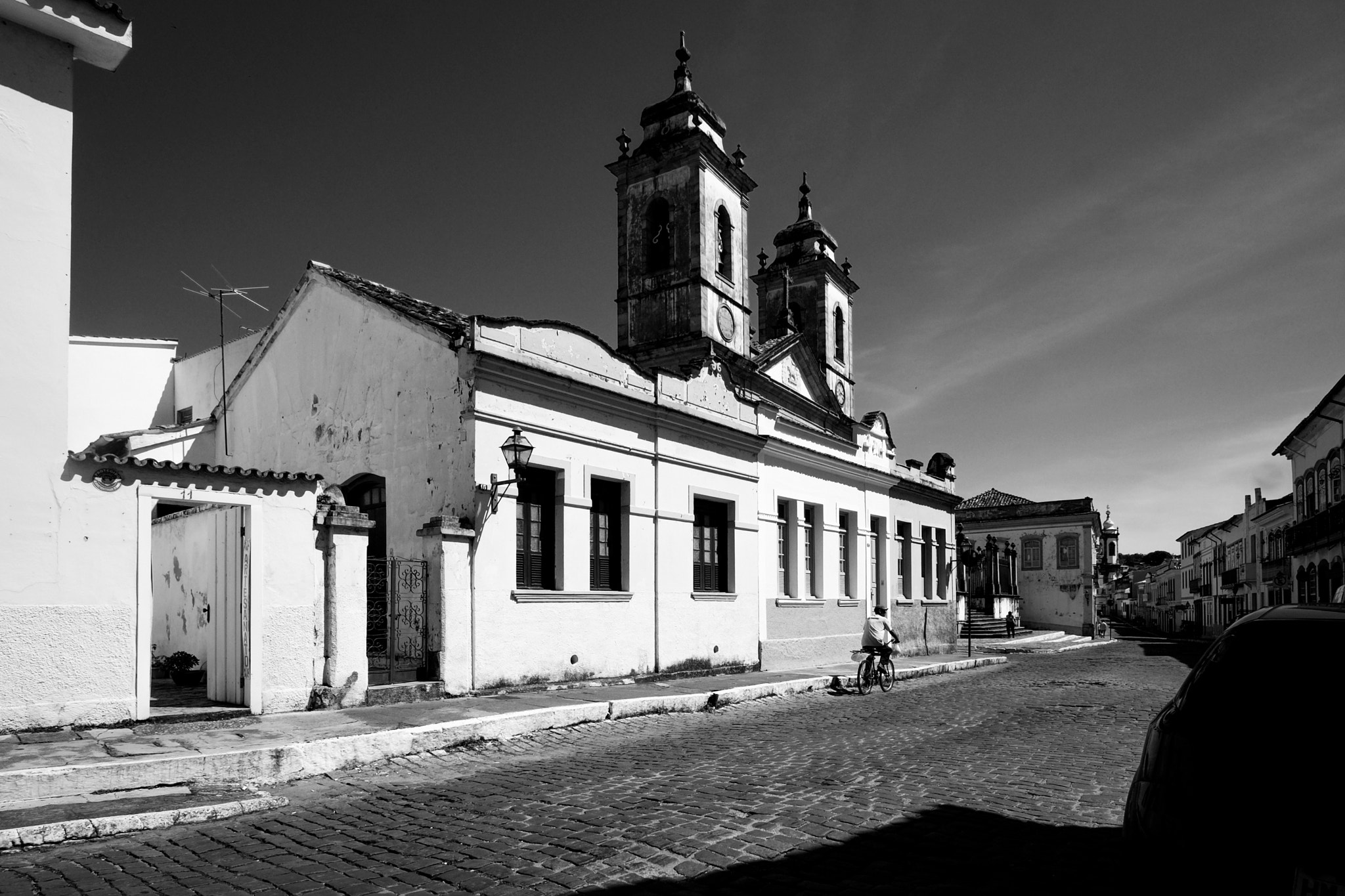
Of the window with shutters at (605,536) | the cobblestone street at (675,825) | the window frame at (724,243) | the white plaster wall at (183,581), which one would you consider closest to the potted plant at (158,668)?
the white plaster wall at (183,581)

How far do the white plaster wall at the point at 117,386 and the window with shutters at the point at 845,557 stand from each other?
1562 cm

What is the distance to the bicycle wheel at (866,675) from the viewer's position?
15391 millimetres

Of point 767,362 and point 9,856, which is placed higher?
point 767,362

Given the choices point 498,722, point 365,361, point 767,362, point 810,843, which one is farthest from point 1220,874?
point 767,362

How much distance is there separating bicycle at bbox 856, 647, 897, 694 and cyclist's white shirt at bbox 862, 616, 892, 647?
9 cm

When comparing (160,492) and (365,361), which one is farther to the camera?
(365,361)

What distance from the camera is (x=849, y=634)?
821 inches

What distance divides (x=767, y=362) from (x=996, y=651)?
12.2 m

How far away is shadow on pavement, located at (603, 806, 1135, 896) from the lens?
4.52m

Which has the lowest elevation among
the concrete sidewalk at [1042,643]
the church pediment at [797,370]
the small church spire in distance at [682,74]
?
the concrete sidewalk at [1042,643]

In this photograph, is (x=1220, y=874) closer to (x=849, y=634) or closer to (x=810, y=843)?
(x=810, y=843)

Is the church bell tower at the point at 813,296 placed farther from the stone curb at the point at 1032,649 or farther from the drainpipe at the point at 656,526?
the drainpipe at the point at 656,526

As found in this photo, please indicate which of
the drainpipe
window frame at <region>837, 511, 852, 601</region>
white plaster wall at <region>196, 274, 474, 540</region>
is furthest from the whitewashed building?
window frame at <region>837, 511, 852, 601</region>

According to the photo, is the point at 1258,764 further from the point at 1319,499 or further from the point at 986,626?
the point at 1319,499
